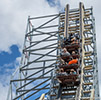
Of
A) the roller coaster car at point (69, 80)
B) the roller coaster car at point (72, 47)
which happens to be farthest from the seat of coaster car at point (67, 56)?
the roller coaster car at point (69, 80)

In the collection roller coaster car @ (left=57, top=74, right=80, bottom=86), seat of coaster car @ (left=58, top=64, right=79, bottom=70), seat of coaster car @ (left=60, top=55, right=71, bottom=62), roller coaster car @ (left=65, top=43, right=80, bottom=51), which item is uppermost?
roller coaster car @ (left=65, top=43, right=80, bottom=51)

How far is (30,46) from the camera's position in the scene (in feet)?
59.4

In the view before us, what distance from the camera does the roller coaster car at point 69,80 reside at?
11.8 meters

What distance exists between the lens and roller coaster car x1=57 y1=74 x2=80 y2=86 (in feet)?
38.6

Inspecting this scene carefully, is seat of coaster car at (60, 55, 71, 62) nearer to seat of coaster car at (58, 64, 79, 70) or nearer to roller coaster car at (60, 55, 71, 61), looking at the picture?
roller coaster car at (60, 55, 71, 61)

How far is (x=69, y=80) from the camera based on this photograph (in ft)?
39.0

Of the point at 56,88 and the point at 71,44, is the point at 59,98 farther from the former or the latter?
the point at 71,44

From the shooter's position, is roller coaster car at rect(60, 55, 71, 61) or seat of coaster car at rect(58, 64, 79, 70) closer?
seat of coaster car at rect(58, 64, 79, 70)

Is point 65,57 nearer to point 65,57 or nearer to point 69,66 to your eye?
point 65,57

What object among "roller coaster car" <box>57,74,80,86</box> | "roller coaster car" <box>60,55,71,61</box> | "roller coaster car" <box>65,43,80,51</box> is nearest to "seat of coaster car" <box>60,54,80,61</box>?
"roller coaster car" <box>60,55,71,61</box>

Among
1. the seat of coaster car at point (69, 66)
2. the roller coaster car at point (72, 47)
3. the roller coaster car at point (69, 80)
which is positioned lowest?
the roller coaster car at point (69, 80)

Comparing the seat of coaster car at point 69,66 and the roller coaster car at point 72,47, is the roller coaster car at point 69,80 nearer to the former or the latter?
the seat of coaster car at point 69,66

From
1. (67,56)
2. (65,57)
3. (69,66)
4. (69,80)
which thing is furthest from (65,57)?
(69,80)

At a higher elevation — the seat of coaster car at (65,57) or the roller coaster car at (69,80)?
the seat of coaster car at (65,57)
